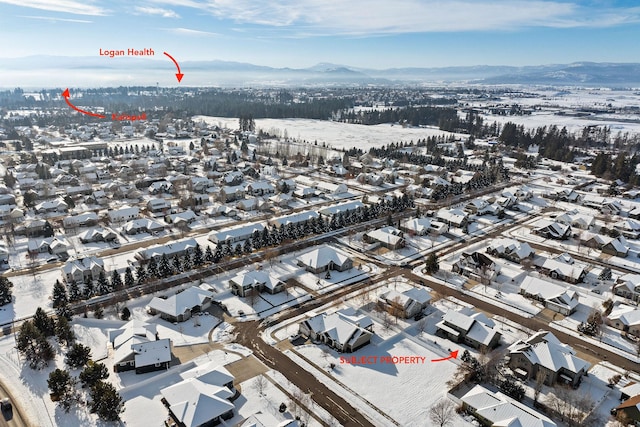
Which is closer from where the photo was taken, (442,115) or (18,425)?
(18,425)

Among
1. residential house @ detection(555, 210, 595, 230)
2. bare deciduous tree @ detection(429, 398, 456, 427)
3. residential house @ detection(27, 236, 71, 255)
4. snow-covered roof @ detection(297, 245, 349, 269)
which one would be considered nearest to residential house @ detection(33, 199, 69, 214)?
residential house @ detection(27, 236, 71, 255)

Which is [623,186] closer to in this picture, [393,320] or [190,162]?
[393,320]

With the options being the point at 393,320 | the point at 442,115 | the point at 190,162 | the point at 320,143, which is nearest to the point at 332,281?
the point at 393,320

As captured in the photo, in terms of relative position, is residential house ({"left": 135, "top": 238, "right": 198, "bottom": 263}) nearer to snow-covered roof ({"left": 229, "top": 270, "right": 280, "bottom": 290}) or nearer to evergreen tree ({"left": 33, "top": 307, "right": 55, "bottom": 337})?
snow-covered roof ({"left": 229, "top": 270, "right": 280, "bottom": 290})

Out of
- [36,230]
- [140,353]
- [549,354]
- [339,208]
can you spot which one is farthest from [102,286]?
[549,354]

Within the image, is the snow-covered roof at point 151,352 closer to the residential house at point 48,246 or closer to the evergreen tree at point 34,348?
the evergreen tree at point 34,348

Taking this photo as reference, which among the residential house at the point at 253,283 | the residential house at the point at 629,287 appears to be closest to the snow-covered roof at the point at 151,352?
the residential house at the point at 253,283
